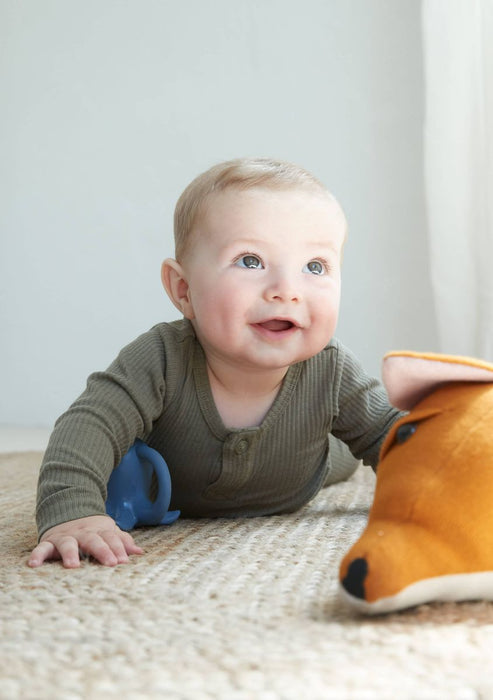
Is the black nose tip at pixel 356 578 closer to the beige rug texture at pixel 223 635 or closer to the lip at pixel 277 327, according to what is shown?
the beige rug texture at pixel 223 635

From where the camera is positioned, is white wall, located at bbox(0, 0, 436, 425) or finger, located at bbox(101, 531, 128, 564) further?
white wall, located at bbox(0, 0, 436, 425)

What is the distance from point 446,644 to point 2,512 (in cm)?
67

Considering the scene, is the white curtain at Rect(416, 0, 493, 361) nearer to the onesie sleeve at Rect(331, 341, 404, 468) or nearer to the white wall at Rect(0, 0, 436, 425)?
the white wall at Rect(0, 0, 436, 425)

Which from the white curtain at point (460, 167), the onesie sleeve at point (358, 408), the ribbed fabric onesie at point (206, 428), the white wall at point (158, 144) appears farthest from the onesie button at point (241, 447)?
the white wall at point (158, 144)

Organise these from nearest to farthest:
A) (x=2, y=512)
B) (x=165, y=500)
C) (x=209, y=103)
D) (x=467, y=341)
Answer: (x=165, y=500), (x=2, y=512), (x=467, y=341), (x=209, y=103)

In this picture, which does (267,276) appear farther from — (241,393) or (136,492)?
(136,492)

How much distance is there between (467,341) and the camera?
1.72m

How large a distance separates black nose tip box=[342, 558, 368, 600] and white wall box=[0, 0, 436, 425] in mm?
1637

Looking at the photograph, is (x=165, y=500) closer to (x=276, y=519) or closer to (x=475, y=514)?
(x=276, y=519)

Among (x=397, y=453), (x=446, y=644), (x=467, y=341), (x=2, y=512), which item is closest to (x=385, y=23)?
(x=467, y=341)

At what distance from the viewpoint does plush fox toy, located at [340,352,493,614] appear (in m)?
0.48

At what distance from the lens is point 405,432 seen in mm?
581

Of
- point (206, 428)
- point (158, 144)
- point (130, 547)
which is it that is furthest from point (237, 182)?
point (158, 144)

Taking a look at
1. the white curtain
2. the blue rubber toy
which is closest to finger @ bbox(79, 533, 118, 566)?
the blue rubber toy
